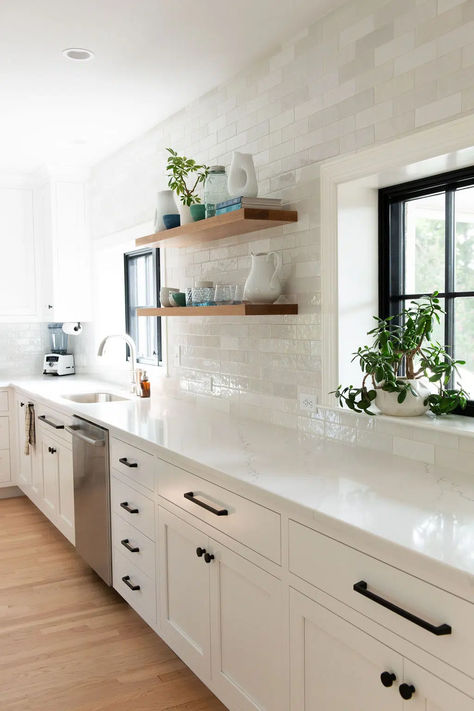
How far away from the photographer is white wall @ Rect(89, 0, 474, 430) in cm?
209

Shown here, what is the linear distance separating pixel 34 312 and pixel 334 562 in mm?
4583

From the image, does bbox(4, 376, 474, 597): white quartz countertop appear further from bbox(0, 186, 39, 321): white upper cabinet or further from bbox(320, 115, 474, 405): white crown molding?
bbox(0, 186, 39, 321): white upper cabinet

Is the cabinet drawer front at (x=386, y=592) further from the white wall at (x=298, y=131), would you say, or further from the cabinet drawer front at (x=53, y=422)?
the cabinet drawer front at (x=53, y=422)

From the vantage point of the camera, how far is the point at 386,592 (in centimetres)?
148

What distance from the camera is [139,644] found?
112 inches

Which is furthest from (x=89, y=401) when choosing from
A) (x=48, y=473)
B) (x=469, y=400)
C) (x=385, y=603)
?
(x=385, y=603)

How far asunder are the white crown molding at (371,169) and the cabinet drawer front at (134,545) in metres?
1.00

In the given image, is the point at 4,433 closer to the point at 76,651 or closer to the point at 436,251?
the point at 76,651

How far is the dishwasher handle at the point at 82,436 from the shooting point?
3211mm

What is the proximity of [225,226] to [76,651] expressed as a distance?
6.35 ft

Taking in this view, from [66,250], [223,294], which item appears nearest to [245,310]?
[223,294]

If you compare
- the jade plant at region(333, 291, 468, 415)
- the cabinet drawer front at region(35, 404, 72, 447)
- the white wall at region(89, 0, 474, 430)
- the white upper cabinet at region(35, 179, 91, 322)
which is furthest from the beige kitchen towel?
the jade plant at region(333, 291, 468, 415)

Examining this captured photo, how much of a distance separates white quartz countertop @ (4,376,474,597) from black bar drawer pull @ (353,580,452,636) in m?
0.10

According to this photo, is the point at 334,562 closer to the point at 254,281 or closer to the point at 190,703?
the point at 190,703
